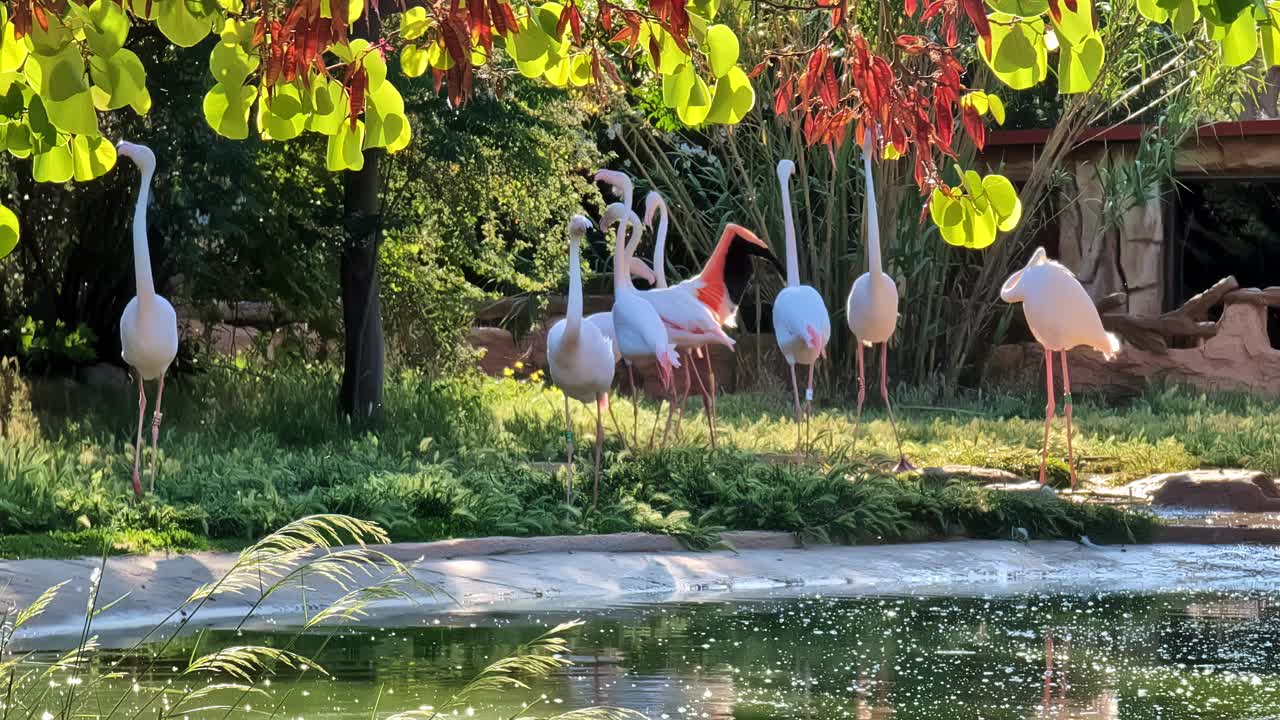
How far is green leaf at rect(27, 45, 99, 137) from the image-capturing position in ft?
7.33

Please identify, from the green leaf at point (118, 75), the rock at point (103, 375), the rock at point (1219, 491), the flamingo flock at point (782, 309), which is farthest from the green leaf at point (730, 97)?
the rock at point (103, 375)

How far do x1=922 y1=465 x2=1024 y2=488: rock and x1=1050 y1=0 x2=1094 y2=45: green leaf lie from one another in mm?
7064

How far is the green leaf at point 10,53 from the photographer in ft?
8.16

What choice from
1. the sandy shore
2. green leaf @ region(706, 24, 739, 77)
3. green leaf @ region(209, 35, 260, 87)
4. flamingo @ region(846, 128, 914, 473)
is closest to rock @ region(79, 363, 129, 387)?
flamingo @ region(846, 128, 914, 473)

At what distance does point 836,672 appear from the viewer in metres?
4.91

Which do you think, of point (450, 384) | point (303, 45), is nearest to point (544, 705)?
point (303, 45)

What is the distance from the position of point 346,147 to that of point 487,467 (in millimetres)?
6271

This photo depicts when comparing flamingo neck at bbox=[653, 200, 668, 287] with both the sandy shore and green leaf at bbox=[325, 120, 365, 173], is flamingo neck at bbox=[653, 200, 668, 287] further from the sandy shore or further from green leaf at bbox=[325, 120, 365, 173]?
green leaf at bbox=[325, 120, 365, 173]

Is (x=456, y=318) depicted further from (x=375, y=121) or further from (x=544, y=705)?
(x=375, y=121)

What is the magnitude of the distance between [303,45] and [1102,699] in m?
3.20

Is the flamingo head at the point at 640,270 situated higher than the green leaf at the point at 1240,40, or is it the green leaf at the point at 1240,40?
the green leaf at the point at 1240,40

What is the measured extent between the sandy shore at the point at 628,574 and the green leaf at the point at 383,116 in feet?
10.3

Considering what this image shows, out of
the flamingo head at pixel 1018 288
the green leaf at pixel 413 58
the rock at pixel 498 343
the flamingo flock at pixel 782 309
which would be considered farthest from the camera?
the rock at pixel 498 343

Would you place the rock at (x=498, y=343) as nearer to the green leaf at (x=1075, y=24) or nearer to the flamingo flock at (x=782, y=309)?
the flamingo flock at (x=782, y=309)
